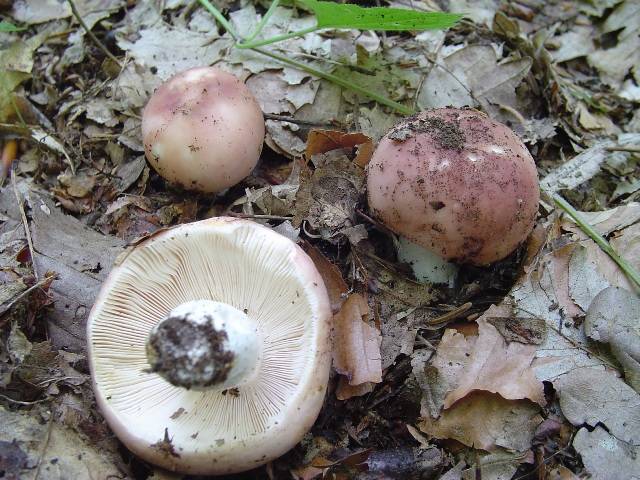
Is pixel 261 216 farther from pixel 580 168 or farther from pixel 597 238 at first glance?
pixel 580 168

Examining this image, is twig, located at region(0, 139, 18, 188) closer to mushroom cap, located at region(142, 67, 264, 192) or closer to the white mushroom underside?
mushroom cap, located at region(142, 67, 264, 192)

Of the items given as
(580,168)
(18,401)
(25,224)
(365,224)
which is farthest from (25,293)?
A: (580,168)

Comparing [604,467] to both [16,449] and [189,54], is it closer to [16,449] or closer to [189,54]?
[16,449]

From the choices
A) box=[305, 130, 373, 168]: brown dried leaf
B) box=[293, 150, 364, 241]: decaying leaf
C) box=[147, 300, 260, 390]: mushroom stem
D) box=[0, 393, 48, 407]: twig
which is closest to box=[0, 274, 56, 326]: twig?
box=[0, 393, 48, 407]: twig

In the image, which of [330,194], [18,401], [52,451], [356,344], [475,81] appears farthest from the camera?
[475,81]

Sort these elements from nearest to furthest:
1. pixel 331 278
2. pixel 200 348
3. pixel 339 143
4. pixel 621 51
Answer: pixel 200 348 < pixel 331 278 < pixel 339 143 < pixel 621 51

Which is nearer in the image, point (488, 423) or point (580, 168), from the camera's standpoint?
point (488, 423)

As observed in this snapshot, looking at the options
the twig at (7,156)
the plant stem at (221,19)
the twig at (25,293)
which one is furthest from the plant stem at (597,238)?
the twig at (7,156)
